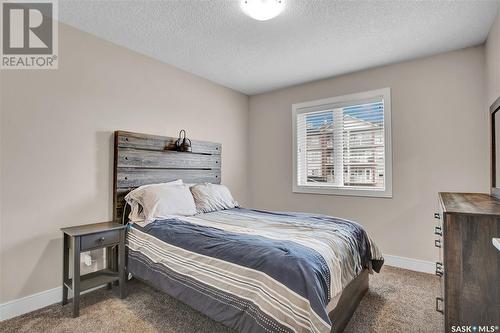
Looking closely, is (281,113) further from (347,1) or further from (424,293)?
(424,293)

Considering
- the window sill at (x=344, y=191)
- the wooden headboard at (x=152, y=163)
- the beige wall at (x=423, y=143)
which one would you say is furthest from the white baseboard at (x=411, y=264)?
the wooden headboard at (x=152, y=163)

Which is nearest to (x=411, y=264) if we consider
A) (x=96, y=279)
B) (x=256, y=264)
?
(x=256, y=264)

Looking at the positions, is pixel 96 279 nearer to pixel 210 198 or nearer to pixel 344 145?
pixel 210 198

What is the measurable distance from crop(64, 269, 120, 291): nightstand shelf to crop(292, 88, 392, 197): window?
8.81 feet

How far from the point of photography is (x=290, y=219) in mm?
2512

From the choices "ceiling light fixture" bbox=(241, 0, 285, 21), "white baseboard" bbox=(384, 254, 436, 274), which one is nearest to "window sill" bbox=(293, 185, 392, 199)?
"white baseboard" bbox=(384, 254, 436, 274)

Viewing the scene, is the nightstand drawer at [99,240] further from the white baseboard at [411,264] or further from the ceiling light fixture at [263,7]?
the white baseboard at [411,264]

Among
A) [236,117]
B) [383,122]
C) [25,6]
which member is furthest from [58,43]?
[383,122]

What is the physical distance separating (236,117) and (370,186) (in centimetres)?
237

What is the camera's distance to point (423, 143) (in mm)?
2994

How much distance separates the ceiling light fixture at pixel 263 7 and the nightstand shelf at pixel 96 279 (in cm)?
266

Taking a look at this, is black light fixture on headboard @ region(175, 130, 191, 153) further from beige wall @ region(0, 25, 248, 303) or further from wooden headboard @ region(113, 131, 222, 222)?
beige wall @ region(0, 25, 248, 303)

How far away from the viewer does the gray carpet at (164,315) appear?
190 cm

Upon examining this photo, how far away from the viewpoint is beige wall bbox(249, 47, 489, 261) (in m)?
Answer: 2.74
